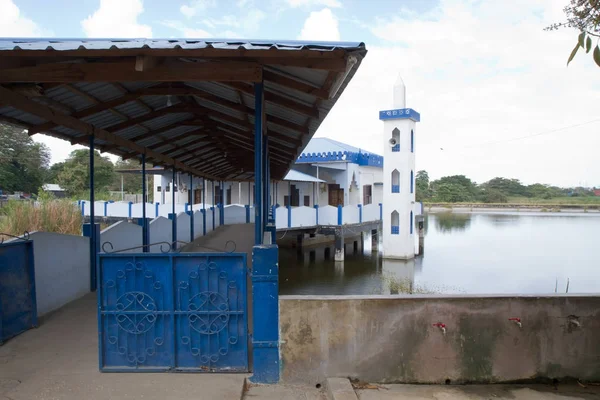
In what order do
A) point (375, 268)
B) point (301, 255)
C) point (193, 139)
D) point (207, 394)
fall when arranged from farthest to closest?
point (301, 255)
point (375, 268)
point (193, 139)
point (207, 394)

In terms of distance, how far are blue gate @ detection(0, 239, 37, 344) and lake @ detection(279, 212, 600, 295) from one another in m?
11.1

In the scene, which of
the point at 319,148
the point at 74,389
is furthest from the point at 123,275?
the point at 319,148

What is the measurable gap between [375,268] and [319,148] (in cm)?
1250

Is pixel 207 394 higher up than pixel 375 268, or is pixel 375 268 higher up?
pixel 207 394

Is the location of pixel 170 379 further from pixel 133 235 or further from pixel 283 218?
pixel 283 218

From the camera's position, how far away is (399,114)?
77.1 ft

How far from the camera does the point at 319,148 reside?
108 feet

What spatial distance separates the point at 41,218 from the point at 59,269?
553 cm

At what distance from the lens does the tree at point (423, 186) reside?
209 ft

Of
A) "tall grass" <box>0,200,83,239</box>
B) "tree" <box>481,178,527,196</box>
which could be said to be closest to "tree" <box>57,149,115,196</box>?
"tall grass" <box>0,200,83,239</box>

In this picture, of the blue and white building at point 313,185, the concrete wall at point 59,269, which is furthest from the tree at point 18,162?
the concrete wall at point 59,269

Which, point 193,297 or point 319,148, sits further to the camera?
point 319,148

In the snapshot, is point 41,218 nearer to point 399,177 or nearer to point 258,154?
point 258,154

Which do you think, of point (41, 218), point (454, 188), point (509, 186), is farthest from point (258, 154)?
point (509, 186)
